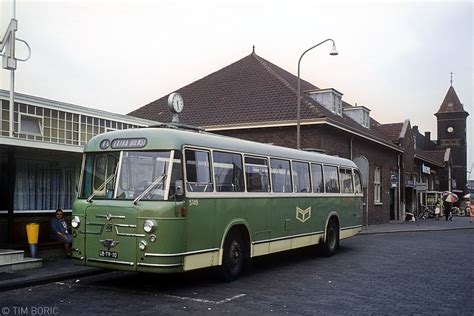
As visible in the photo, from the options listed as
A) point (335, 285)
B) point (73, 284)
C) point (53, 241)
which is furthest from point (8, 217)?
point (335, 285)

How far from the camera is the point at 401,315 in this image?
26.9ft

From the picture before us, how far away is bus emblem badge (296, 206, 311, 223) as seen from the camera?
1409 centimetres

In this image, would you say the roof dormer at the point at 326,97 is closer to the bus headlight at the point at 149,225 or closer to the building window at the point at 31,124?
the building window at the point at 31,124

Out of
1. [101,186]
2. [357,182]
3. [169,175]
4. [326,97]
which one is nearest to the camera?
[169,175]

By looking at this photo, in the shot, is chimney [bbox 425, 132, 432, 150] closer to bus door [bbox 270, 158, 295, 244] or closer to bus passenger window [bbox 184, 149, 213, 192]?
bus door [bbox 270, 158, 295, 244]

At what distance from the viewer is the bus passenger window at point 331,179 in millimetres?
16019

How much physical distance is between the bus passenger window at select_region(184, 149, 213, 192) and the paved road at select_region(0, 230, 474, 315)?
1.91m

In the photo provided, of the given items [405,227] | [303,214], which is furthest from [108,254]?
→ [405,227]

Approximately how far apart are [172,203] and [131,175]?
1037mm

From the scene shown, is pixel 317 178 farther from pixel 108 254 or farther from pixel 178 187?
pixel 108 254

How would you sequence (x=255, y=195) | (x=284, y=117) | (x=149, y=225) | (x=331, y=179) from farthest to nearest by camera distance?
(x=284, y=117) → (x=331, y=179) → (x=255, y=195) → (x=149, y=225)

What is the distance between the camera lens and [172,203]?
9.45 m

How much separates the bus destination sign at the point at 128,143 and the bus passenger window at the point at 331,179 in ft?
24.4

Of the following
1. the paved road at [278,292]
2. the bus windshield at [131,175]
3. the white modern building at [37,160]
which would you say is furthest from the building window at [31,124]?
the bus windshield at [131,175]
